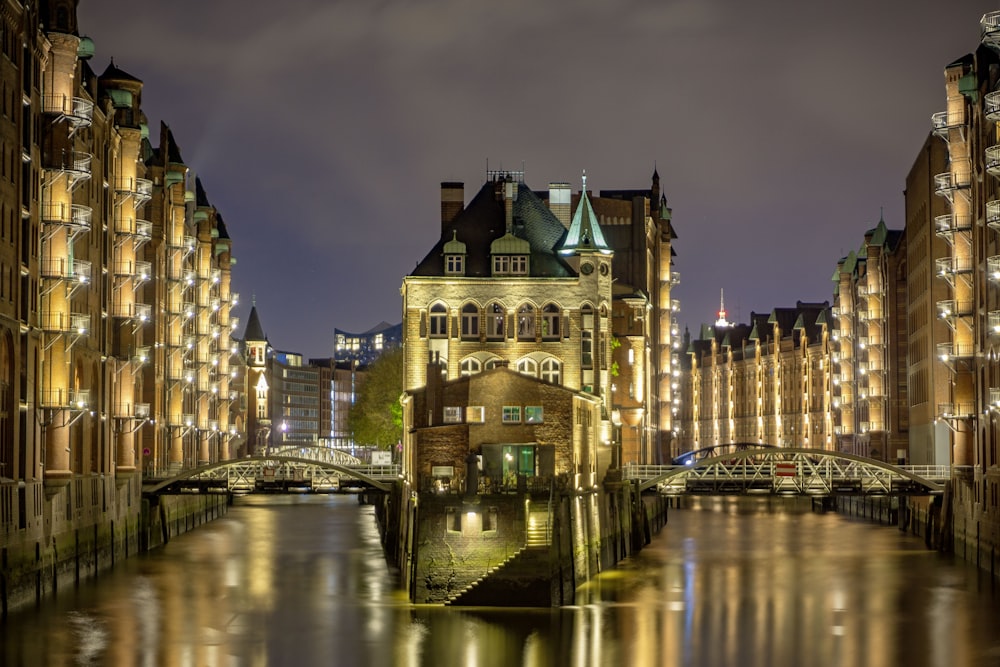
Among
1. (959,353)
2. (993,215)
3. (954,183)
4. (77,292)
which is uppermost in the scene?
(954,183)

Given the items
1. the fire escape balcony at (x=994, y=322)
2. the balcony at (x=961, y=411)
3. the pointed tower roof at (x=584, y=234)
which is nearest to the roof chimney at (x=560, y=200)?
the pointed tower roof at (x=584, y=234)

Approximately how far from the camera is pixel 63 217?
2441 inches

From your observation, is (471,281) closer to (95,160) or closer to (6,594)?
(95,160)

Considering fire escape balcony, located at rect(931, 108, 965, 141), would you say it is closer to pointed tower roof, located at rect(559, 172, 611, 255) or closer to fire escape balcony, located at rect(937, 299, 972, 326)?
fire escape balcony, located at rect(937, 299, 972, 326)

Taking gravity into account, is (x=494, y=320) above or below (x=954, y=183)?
below

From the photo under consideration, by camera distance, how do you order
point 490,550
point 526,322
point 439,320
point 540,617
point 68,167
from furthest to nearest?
point 526,322, point 439,320, point 68,167, point 490,550, point 540,617

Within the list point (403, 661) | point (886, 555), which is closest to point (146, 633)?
point (403, 661)

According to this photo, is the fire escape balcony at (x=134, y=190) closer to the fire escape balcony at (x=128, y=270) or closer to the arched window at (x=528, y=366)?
the fire escape balcony at (x=128, y=270)

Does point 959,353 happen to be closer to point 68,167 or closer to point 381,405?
point 68,167

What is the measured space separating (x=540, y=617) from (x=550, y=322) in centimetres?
3285

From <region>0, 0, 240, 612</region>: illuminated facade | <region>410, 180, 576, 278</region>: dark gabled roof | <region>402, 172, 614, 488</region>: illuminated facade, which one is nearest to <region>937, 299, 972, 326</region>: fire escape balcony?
<region>402, 172, 614, 488</region>: illuminated facade

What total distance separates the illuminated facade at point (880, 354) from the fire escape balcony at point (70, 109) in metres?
67.6

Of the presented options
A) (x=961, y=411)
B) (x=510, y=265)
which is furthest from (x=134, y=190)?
(x=961, y=411)

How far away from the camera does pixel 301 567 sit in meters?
80.1
